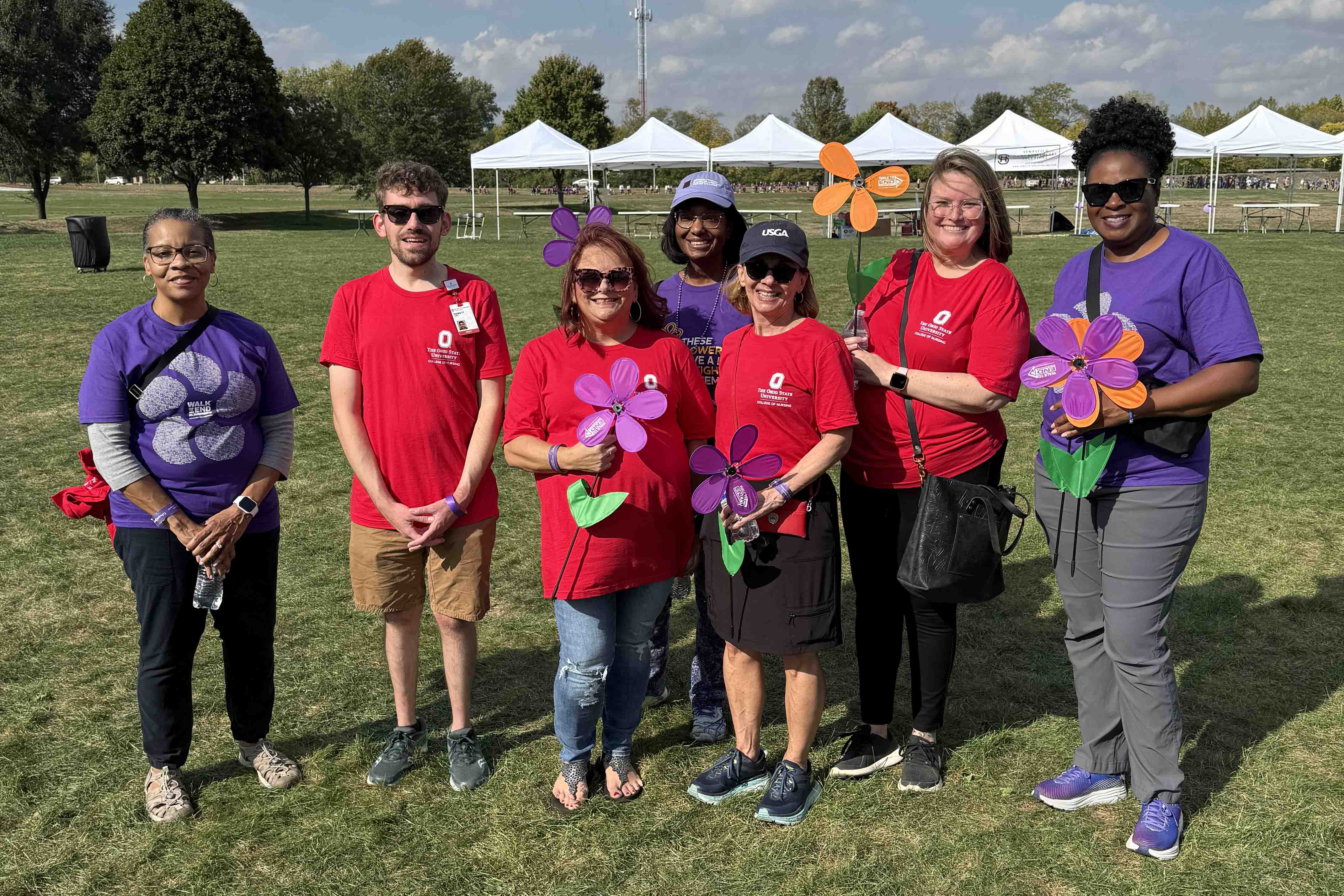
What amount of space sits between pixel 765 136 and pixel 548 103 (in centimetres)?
2977

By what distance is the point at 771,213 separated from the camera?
26.5 metres

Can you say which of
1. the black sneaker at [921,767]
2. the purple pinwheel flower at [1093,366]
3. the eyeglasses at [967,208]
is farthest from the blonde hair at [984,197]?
the black sneaker at [921,767]

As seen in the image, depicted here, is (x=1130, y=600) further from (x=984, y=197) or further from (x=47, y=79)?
(x=47, y=79)

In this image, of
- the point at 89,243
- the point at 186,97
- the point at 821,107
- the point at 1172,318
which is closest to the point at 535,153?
the point at 89,243

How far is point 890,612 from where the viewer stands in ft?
9.86

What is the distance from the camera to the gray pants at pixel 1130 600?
2541mm

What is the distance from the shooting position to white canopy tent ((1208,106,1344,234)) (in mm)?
22062

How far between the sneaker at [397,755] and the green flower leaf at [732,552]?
1.27 meters

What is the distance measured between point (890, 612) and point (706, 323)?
108 centimetres

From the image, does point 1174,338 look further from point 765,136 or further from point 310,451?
point 765,136

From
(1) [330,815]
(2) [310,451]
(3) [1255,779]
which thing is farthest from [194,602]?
(2) [310,451]

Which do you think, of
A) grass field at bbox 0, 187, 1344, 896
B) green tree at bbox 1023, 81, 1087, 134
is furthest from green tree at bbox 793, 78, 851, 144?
grass field at bbox 0, 187, 1344, 896

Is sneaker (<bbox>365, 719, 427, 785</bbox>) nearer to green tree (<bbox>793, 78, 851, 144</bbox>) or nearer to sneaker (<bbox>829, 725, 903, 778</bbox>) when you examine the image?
sneaker (<bbox>829, 725, 903, 778</bbox>)

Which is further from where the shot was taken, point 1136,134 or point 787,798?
point 787,798
